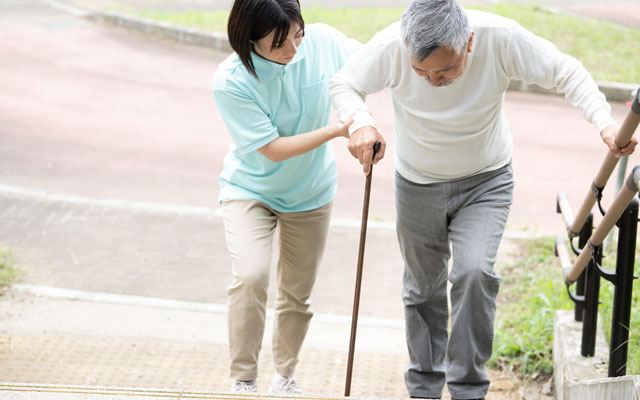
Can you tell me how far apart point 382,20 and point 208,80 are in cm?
324

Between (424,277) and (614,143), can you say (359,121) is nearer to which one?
(424,277)

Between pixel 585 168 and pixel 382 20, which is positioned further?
pixel 382 20

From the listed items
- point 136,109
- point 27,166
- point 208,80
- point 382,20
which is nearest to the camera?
point 27,166

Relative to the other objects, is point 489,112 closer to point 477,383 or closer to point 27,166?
point 477,383

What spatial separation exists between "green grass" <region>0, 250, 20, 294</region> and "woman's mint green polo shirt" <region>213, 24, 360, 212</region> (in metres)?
2.44

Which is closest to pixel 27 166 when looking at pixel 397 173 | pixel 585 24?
pixel 397 173

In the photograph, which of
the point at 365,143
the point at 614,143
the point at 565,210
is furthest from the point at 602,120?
the point at 565,210

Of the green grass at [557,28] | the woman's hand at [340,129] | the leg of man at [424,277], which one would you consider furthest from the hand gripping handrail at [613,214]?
the green grass at [557,28]

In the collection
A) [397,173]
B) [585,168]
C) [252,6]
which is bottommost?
[585,168]

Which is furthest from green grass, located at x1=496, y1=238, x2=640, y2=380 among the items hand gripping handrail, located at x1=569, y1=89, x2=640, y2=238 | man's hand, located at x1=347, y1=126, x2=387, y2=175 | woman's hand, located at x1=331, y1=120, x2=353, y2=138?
woman's hand, located at x1=331, y1=120, x2=353, y2=138

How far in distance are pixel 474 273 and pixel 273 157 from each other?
100cm

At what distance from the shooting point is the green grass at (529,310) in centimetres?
456

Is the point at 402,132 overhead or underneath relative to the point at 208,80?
overhead

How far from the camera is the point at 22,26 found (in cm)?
1372
